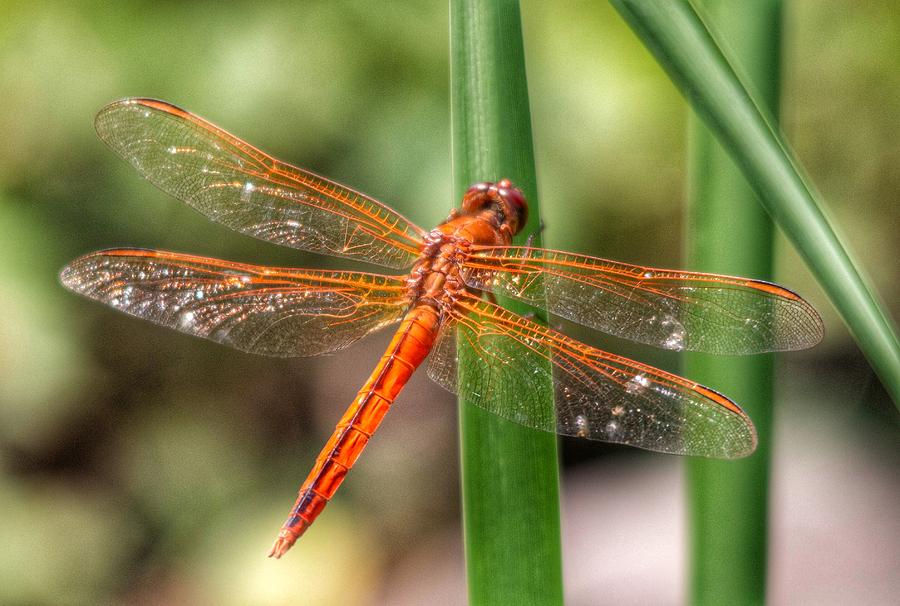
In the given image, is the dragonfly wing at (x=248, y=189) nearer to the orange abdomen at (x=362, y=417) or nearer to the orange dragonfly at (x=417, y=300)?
the orange dragonfly at (x=417, y=300)

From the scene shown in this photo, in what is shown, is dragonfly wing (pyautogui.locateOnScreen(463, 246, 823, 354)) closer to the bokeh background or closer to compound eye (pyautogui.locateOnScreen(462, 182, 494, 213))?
compound eye (pyautogui.locateOnScreen(462, 182, 494, 213))

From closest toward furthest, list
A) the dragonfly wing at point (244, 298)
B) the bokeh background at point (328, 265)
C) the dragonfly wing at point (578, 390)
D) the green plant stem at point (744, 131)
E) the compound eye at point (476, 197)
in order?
the green plant stem at point (744, 131) → the dragonfly wing at point (578, 390) → the compound eye at point (476, 197) → the dragonfly wing at point (244, 298) → the bokeh background at point (328, 265)

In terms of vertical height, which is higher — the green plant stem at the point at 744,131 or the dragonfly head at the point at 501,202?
the dragonfly head at the point at 501,202

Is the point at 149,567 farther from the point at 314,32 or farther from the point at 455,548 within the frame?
the point at 314,32

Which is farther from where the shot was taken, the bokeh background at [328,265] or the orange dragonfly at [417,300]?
the bokeh background at [328,265]

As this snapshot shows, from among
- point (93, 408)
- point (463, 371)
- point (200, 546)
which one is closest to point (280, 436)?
point (200, 546)

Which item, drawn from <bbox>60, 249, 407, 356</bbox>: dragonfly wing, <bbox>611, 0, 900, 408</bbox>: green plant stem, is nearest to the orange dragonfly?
<bbox>60, 249, 407, 356</bbox>: dragonfly wing

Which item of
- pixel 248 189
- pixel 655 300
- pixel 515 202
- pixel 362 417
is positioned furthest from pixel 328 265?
pixel 655 300

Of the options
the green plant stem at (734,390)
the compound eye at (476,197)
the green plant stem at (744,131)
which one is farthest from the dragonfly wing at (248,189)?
the green plant stem at (744,131)
